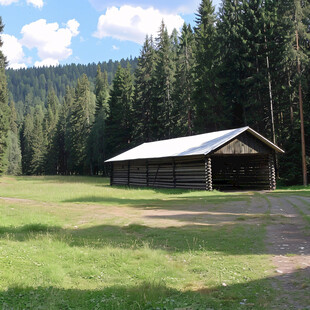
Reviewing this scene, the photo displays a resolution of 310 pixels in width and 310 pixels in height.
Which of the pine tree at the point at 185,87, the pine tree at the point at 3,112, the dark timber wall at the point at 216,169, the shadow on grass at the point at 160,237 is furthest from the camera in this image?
the pine tree at the point at 185,87

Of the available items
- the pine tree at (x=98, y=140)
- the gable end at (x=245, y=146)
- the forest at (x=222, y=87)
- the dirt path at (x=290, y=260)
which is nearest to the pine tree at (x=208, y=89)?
the forest at (x=222, y=87)

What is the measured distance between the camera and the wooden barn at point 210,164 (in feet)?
82.5

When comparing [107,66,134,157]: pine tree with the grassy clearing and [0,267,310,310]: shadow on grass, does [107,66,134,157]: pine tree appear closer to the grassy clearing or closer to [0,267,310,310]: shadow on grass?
the grassy clearing

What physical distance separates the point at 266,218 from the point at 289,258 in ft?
Answer: 17.8

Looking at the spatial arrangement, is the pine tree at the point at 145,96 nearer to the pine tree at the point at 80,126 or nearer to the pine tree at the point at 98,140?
the pine tree at the point at 98,140

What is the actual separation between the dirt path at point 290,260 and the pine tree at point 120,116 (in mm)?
50389

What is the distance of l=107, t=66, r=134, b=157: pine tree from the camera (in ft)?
199

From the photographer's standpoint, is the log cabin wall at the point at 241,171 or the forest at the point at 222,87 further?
the forest at the point at 222,87

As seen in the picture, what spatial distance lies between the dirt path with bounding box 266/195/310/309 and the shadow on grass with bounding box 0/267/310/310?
1 centimetres

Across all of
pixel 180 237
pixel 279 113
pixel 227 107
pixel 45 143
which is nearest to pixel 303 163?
pixel 279 113

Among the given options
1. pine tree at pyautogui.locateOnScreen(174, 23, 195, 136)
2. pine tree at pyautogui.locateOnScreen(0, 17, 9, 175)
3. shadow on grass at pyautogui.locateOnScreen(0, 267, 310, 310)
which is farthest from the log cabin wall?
pine tree at pyautogui.locateOnScreen(0, 17, 9, 175)

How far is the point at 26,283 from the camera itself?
538cm

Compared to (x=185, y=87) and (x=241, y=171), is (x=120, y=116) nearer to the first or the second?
(x=185, y=87)

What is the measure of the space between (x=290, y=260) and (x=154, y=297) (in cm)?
332
